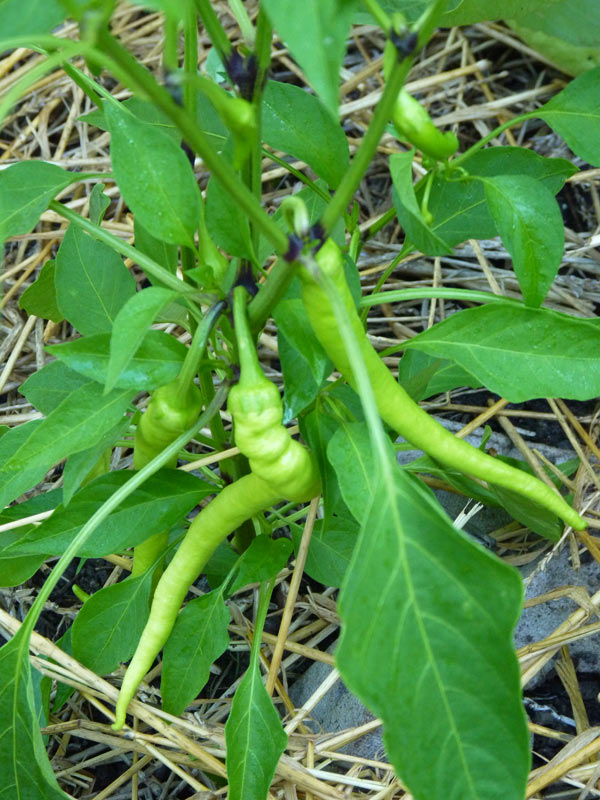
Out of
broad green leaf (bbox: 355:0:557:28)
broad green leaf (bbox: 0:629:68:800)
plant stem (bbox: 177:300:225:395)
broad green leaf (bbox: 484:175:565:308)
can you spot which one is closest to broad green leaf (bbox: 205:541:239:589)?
broad green leaf (bbox: 0:629:68:800)

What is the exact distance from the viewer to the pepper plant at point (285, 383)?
0.52m

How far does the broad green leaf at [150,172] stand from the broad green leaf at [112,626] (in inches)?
14.9

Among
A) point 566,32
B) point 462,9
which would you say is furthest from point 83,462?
point 566,32

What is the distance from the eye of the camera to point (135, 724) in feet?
3.02

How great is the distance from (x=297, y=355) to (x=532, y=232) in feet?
0.66

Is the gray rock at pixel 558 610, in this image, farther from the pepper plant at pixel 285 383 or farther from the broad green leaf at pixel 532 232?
the broad green leaf at pixel 532 232

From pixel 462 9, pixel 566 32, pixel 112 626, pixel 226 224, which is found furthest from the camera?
pixel 566 32

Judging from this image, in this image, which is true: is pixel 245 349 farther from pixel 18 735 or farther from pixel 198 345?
pixel 18 735

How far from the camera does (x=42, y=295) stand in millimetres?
906

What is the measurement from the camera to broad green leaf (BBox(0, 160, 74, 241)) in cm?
67

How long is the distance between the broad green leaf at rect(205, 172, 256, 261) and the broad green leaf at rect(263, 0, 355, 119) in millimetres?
201

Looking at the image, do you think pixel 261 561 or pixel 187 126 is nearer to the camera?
pixel 187 126

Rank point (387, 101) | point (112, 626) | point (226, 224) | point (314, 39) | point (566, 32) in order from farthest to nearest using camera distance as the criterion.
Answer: point (566, 32)
point (112, 626)
point (226, 224)
point (387, 101)
point (314, 39)

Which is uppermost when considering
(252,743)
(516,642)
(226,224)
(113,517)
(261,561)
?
(226,224)
